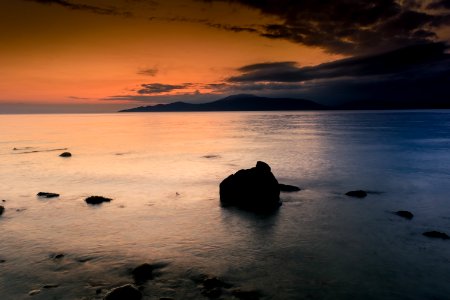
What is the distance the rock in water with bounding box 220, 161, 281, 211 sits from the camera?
24.2 m

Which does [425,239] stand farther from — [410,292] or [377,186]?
[377,186]

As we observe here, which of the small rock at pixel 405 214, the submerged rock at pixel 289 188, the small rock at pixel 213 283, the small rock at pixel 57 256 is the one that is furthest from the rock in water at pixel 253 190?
the small rock at pixel 57 256

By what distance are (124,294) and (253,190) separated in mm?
13945

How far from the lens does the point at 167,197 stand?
89.9 ft

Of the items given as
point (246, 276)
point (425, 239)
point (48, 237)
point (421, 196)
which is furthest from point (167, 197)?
point (421, 196)

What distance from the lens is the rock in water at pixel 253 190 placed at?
2419 cm

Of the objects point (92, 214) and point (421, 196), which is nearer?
point (92, 214)

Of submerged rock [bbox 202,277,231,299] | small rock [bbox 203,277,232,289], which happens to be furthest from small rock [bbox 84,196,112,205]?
small rock [bbox 203,277,232,289]

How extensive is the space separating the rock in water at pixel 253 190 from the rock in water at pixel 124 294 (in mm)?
12684

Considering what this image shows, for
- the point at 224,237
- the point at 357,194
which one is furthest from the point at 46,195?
the point at 357,194

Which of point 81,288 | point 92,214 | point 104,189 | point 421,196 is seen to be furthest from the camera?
point 104,189

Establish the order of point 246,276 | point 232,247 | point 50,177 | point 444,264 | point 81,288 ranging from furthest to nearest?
point 50,177, point 232,247, point 444,264, point 246,276, point 81,288

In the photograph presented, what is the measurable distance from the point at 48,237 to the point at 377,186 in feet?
82.7

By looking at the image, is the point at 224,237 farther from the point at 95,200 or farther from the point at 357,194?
the point at 357,194
